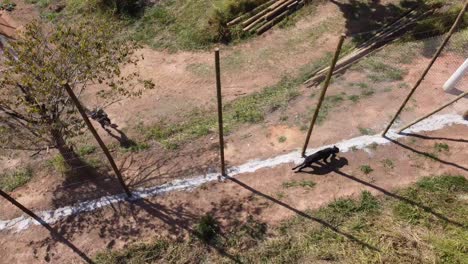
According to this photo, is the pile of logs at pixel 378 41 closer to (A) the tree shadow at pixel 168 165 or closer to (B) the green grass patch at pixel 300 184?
→ (B) the green grass patch at pixel 300 184

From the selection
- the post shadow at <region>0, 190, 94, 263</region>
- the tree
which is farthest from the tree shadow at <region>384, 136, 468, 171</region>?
the post shadow at <region>0, 190, 94, 263</region>

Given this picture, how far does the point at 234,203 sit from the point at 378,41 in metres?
9.20

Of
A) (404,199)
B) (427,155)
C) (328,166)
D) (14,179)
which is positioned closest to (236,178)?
(328,166)

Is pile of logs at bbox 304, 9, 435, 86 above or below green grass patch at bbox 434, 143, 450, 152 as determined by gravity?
above

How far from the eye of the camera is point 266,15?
16531 mm

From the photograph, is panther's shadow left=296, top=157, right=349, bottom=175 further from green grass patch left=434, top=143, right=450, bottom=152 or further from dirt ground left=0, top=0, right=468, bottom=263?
green grass patch left=434, top=143, right=450, bottom=152

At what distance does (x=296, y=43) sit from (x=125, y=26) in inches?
323

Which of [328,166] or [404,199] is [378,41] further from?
[404,199]

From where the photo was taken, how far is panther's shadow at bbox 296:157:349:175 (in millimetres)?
9852

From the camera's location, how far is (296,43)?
619 inches

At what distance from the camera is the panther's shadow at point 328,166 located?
9.85 m

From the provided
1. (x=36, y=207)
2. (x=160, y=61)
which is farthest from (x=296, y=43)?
(x=36, y=207)

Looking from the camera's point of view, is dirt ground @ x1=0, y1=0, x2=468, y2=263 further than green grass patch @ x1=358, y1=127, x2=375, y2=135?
No

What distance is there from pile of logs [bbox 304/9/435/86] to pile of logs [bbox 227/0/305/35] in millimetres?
3926
